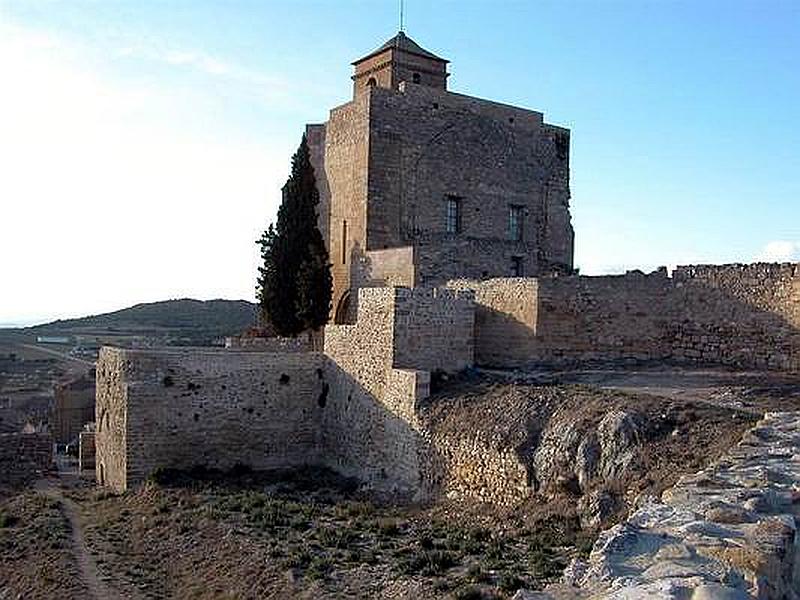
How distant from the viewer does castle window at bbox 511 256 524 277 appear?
23.2 m

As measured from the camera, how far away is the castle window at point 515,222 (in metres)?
23.4

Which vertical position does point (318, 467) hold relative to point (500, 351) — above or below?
below

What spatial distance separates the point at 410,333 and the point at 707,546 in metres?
10.3

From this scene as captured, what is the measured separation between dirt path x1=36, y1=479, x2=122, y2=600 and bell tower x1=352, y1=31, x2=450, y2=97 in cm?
1328

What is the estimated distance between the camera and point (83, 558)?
12805 millimetres

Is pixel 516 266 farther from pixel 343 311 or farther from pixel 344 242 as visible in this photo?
pixel 343 311

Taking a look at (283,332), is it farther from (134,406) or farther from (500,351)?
(500,351)

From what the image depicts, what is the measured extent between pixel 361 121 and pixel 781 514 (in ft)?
56.1

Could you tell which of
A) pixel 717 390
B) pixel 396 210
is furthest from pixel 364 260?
pixel 717 390

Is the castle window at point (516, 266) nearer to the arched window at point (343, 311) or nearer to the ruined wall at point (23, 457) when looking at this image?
the arched window at point (343, 311)

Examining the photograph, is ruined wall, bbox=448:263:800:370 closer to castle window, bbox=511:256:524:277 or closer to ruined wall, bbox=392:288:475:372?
ruined wall, bbox=392:288:475:372

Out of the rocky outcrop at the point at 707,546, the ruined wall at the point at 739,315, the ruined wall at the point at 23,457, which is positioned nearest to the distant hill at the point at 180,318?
the ruined wall at the point at 23,457

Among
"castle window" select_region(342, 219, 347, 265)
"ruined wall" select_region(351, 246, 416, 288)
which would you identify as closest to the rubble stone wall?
"castle window" select_region(342, 219, 347, 265)

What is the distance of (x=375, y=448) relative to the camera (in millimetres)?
15070
